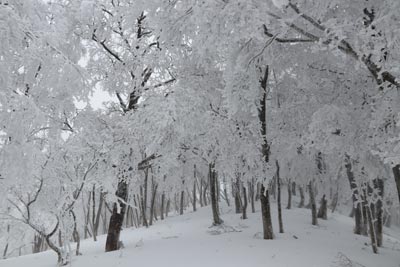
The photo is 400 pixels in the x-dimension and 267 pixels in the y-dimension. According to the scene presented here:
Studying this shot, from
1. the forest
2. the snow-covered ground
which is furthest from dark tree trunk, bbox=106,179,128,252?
the snow-covered ground

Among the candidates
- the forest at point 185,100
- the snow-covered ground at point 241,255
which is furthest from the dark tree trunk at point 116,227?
the snow-covered ground at point 241,255

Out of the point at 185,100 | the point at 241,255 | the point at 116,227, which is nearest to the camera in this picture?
the point at 241,255

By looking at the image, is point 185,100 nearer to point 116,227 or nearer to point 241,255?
point 241,255

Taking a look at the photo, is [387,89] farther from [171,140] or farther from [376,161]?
[171,140]

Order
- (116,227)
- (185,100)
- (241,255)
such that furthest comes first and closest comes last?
(116,227) < (185,100) < (241,255)

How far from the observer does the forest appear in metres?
5.28

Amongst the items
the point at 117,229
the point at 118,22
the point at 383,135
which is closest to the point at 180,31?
the point at 383,135

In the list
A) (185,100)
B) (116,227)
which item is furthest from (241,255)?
(116,227)

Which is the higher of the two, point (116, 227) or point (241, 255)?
point (116, 227)

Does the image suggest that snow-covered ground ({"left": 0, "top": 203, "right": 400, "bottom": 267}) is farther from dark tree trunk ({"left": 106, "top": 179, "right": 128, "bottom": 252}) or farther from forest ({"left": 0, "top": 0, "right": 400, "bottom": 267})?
dark tree trunk ({"left": 106, "top": 179, "right": 128, "bottom": 252})

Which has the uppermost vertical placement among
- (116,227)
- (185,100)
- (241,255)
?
(185,100)

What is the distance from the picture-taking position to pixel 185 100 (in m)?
10.1

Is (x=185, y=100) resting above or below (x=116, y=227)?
above

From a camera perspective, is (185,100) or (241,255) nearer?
(241,255)
